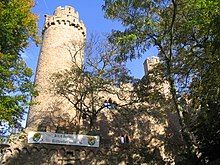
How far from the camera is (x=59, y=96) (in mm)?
21469

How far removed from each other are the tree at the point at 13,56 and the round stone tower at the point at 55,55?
564 centimetres

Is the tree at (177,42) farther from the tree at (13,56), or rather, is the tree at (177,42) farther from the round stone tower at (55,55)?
the round stone tower at (55,55)

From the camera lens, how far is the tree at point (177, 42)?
13.4m

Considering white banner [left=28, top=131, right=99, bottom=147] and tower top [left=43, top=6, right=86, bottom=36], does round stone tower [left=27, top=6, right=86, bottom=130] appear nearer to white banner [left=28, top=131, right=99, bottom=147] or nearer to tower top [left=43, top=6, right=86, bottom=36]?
tower top [left=43, top=6, right=86, bottom=36]

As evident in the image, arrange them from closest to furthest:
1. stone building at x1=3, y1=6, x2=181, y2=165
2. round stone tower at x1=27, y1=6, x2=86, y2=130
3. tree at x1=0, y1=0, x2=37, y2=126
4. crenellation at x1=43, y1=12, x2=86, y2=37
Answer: tree at x1=0, y1=0, x2=37, y2=126 < stone building at x1=3, y1=6, x2=181, y2=165 < round stone tower at x1=27, y1=6, x2=86, y2=130 < crenellation at x1=43, y1=12, x2=86, y2=37

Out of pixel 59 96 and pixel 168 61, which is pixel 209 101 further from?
pixel 59 96

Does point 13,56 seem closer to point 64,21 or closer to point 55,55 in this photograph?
point 55,55

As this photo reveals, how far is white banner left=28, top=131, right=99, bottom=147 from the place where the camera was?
1847 centimetres

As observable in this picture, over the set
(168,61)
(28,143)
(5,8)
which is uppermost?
(5,8)

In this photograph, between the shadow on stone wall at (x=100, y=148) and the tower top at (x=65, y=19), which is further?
the tower top at (x=65, y=19)

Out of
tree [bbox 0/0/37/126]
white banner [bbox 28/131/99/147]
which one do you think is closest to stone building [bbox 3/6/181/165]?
white banner [bbox 28/131/99/147]

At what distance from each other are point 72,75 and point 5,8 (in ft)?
24.8

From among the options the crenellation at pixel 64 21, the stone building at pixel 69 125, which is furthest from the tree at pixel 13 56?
the crenellation at pixel 64 21

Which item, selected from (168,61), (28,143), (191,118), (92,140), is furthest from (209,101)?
(28,143)
